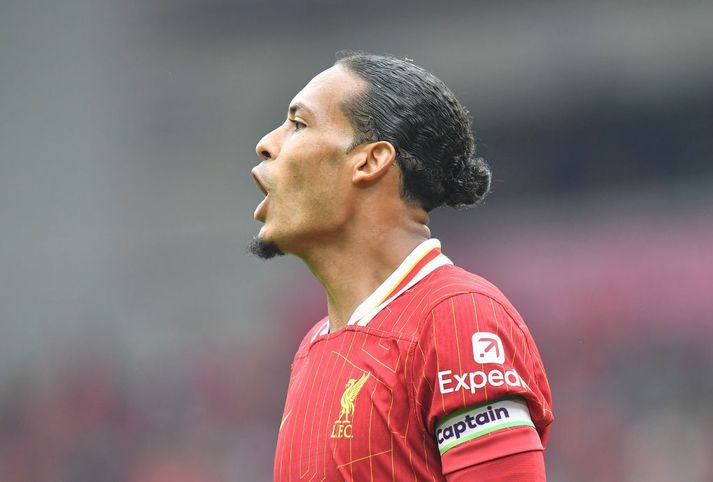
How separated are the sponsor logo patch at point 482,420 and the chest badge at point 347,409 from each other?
23cm

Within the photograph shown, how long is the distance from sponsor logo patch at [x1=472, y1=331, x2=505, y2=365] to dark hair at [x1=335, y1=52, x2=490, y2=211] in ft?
1.79

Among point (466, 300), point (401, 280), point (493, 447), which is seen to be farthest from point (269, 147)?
point (493, 447)

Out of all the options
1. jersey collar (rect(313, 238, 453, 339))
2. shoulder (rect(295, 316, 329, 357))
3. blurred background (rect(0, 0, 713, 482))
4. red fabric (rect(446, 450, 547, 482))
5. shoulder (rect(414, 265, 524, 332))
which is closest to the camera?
red fabric (rect(446, 450, 547, 482))

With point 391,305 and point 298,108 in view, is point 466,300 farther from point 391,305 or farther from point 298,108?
point 298,108

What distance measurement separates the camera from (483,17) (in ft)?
49.3

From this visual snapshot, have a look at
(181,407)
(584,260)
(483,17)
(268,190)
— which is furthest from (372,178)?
(483,17)

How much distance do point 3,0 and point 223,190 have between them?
4928mm

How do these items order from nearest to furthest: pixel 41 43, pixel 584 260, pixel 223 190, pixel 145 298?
pixel 584 260 → pixel 145 298 → pixel 223 190 → pixel 41 43

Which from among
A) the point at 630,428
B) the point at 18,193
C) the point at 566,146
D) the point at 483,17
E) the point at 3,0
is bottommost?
the point at 630,428

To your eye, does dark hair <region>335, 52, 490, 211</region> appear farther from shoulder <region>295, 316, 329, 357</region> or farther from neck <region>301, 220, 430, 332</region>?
shoulder <region>295, 316, 329, 357</region>

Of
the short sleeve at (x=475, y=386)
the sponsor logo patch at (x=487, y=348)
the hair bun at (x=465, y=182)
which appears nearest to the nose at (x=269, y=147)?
the hair bun at (x=465, y=182)

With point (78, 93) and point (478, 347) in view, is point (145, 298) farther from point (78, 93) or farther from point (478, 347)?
point (478, 347)

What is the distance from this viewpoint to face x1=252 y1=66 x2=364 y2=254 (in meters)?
2.58

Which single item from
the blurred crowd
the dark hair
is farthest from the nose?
the blurred crowd
